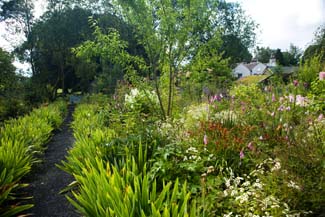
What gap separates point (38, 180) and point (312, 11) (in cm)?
467

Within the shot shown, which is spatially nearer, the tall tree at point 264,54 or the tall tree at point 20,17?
the tall tree at point 20,17

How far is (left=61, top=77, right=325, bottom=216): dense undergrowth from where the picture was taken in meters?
1.78

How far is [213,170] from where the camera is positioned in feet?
6.54

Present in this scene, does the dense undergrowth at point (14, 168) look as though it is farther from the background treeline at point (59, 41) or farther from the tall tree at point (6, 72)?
the background treeline at point (59, 41)

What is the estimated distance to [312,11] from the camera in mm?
3691

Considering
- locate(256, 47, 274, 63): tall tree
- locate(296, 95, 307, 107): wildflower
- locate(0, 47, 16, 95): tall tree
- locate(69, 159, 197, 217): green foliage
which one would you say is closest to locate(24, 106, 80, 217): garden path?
locate(69, 159, 197, 217): green foliage

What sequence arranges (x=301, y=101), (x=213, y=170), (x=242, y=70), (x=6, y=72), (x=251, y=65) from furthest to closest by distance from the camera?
(x=242, y=70) < (x=251, y=65) < (x=6, y=72) < (x=301, y=101) < (x=213, y=170)

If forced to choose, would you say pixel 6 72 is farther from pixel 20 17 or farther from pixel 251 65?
pixel 251 65

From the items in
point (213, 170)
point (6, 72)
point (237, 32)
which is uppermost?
point (237, 32)

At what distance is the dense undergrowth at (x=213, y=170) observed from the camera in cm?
178

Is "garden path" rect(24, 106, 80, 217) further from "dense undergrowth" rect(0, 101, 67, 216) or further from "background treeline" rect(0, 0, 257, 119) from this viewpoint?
"background treeline" rect(0, 0, 257, 119)

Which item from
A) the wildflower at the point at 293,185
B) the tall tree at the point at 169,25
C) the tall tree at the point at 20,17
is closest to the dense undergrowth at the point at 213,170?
the wildflower at the point at 293,185

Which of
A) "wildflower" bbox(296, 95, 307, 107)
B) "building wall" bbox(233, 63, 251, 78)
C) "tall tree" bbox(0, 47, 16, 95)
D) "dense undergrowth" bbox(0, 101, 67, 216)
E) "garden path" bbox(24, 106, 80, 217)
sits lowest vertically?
"garden path" bbox(24, 106, 80, 217)

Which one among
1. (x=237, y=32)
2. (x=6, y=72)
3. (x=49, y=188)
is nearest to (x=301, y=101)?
(x=49, y=188)
